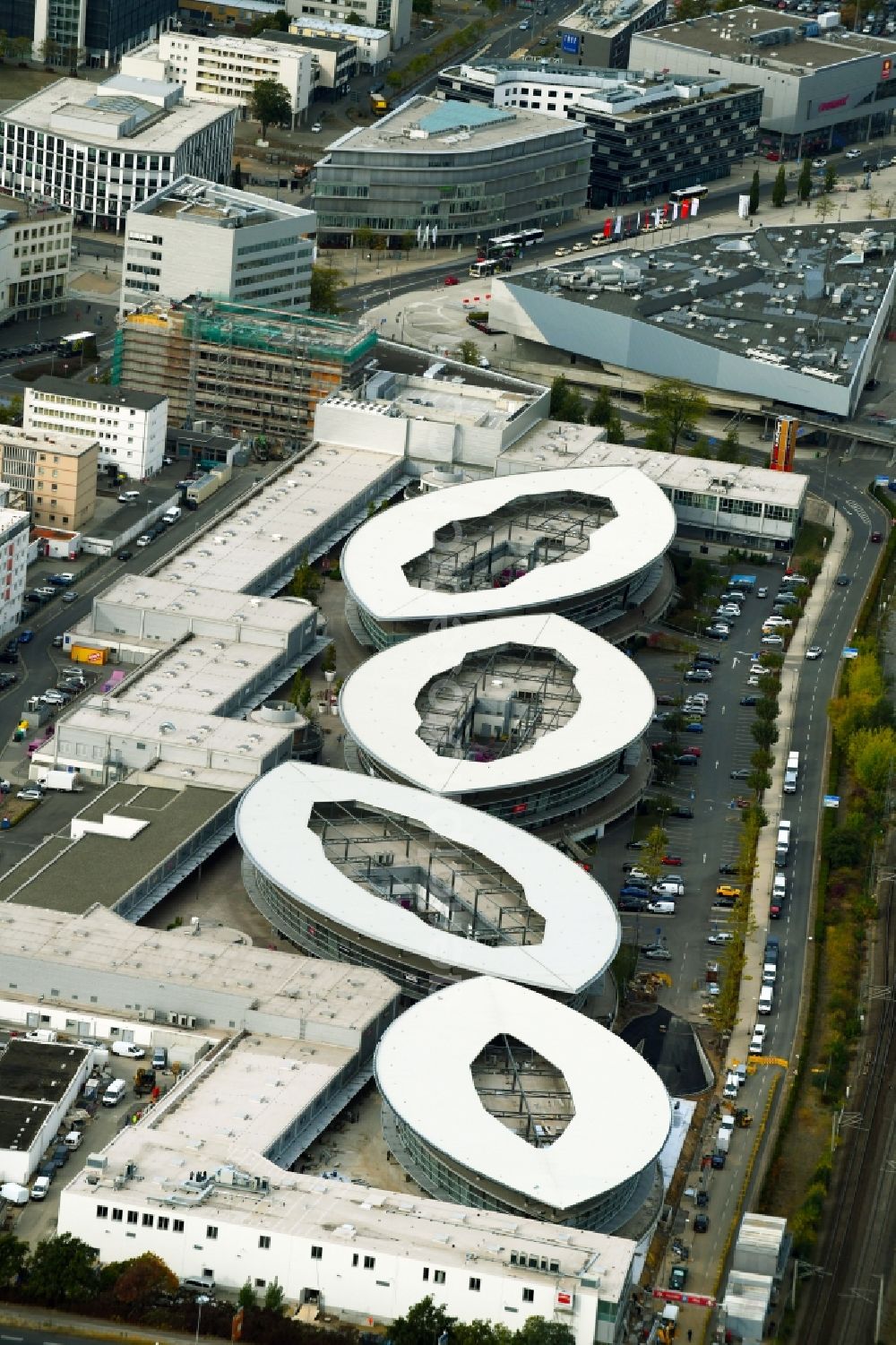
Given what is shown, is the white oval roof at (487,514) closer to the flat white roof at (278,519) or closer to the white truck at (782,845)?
the flat white roof at (278,519)

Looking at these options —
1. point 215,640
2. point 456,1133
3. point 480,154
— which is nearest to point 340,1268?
point 456,1133

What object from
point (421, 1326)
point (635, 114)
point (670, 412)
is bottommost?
point (421, 1326)

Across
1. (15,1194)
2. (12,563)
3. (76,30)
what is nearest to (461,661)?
(12,563)

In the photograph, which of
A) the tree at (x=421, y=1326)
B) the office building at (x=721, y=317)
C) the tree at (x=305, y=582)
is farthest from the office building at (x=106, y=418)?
the tree at (x=421, y=1326)

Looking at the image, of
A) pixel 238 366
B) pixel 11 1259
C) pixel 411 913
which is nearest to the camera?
pixel 11 1259

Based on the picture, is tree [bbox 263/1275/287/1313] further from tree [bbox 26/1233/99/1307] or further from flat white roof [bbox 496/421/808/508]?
flat white roof [bbox 496/421/808/508]

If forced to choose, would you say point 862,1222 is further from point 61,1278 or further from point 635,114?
point 635,114

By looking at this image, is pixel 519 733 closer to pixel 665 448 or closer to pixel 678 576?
pixel 678 576
